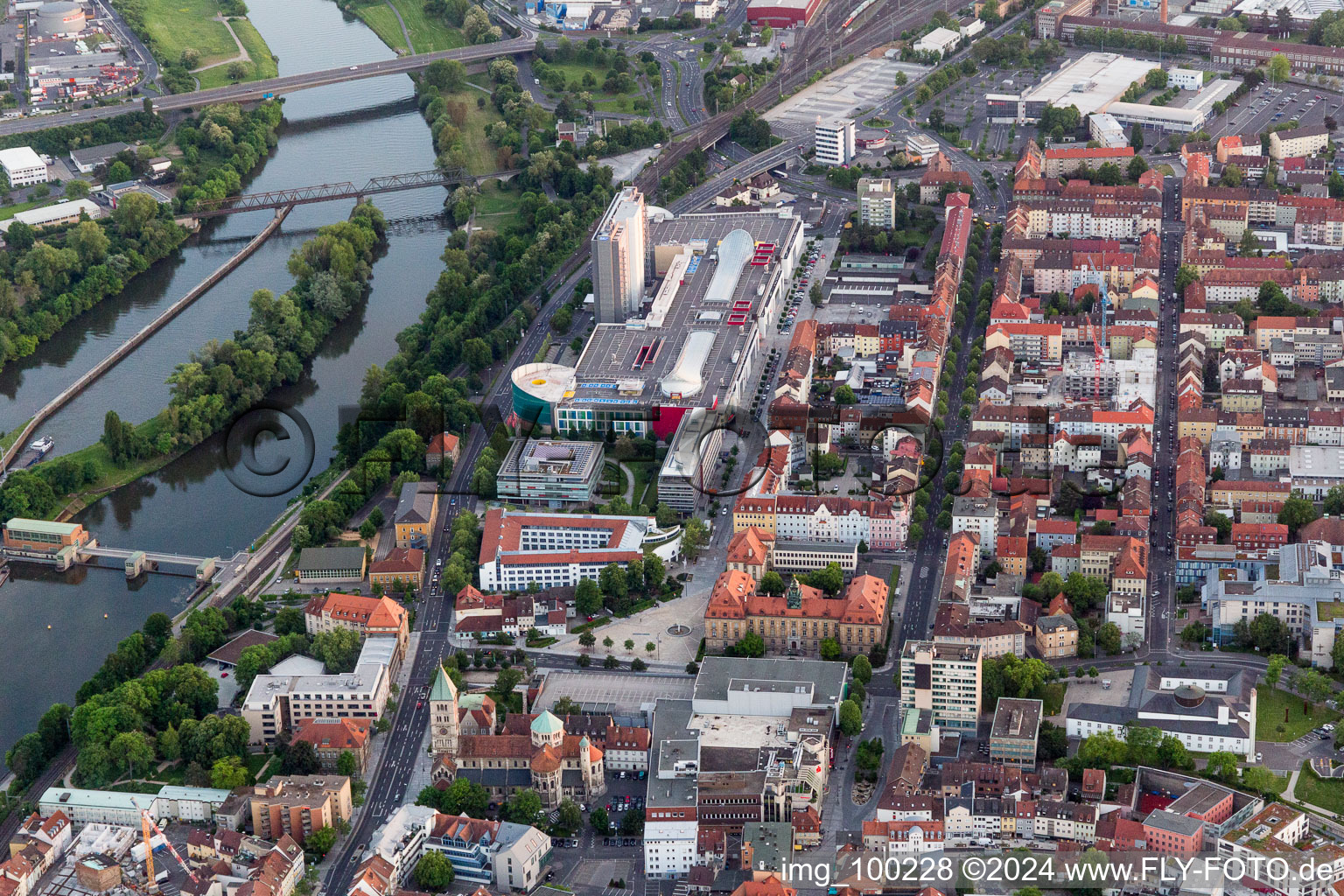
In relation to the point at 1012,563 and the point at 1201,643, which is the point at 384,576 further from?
the point at 1201,643

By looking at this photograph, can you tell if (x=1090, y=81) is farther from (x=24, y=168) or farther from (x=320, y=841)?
(x=320, y=841)

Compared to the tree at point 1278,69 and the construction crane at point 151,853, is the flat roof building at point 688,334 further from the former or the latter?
the tree at point 1278,69

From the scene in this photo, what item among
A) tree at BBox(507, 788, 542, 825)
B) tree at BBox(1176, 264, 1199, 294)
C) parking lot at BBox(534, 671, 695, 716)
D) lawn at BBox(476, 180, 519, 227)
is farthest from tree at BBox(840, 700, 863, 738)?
lawn at BBox(476, 180, 519, 227)

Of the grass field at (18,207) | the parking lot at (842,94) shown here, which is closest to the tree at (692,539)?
the parking lot at (842,94)

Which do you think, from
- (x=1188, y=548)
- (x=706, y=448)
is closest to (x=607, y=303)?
(x=706, y=448)

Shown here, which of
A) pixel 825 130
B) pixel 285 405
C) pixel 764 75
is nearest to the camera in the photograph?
pixel 285 405

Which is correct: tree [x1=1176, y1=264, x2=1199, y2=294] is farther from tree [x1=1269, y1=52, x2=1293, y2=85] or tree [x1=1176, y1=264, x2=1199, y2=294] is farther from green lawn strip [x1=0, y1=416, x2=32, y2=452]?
green lawn strip [x1=0, y1=416, x2=32, y2=452]
